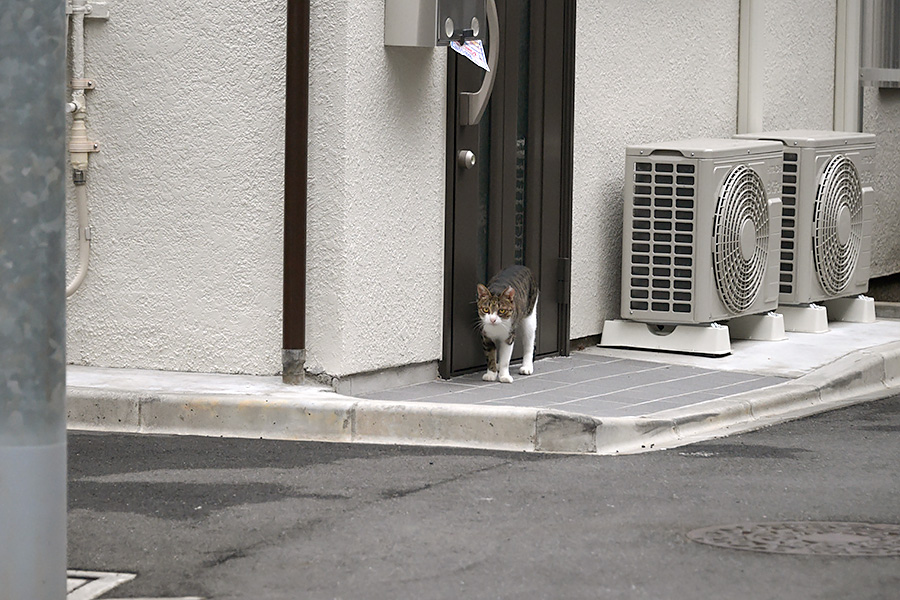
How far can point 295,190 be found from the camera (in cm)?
808

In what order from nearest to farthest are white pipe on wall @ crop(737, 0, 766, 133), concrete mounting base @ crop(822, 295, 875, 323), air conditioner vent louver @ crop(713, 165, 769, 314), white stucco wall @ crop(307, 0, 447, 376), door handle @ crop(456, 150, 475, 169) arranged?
white stucco wall @ crop(307, 0, 447, 376)
door handle @ crop(456, 150, 475, 169)
air conditioner vent louver @ crop(713, 165, 769, 314)
white pipe on wall @ crop(737, 0, 766, 133)
concrete mounting base @ crop(822, 295, 875, 323)

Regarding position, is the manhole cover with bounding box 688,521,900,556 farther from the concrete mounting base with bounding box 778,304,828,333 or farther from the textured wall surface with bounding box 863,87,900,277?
the textured wall surface with bounding box 863,87,900,277

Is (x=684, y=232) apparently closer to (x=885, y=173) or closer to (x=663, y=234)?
(x=663, y=234)

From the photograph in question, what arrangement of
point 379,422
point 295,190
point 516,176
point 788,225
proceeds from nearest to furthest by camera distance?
point 379,422, point 295,190, point 516,176, point 788,225

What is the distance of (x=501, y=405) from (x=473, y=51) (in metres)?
1.96

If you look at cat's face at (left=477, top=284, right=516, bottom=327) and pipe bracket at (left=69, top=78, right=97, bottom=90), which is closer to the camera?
pipe bracket at (left=69, top=78, right=97, bottom=90)

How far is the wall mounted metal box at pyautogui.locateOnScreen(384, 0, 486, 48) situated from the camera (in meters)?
8.10

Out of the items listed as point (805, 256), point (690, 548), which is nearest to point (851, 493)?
point (690, 548)

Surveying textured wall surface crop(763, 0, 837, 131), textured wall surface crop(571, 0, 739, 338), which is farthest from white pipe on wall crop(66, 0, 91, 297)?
textured wall surface crop(763, 0, 837, 131)

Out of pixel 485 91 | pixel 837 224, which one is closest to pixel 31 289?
pixel 485 91

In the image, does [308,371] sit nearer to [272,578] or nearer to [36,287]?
[272,578]

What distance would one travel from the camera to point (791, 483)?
664cm

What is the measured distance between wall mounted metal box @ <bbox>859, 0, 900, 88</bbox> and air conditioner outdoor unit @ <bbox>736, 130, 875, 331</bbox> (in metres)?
2.00

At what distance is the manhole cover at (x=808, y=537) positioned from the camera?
17.7 ft
